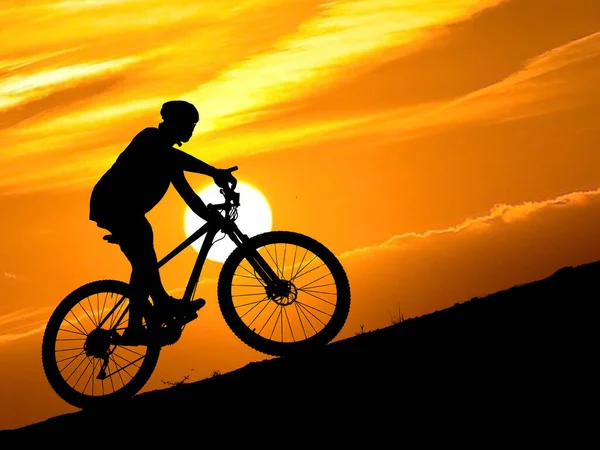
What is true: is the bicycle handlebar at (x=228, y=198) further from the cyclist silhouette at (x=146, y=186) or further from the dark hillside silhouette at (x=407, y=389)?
the dark hillside silhouette at (x=407, y=389)

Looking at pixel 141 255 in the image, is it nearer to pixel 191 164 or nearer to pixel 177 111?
pixel 191 164

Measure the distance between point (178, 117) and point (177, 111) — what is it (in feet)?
0.18

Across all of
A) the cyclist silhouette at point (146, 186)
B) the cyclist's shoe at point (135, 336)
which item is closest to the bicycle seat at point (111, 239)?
the cyclist silhouette at point (146, 186)

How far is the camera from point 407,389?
716 cm

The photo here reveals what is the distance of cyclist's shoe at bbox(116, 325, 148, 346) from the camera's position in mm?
9281

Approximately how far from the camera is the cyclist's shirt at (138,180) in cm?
899

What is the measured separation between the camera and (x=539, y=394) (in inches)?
261

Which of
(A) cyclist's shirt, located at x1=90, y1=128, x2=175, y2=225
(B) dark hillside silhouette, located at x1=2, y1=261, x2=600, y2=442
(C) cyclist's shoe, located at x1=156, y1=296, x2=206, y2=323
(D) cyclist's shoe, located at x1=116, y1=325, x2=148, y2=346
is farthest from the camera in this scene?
(D) cyclist's shoe, located at x1=116, y1=325, x2=148, y2=346

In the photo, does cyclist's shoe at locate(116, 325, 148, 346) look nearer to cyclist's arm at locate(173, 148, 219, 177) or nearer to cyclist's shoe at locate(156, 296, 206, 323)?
cyclist's shoe at locate(156, 296, 206, 323)

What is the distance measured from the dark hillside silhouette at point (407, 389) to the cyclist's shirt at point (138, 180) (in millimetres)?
1714

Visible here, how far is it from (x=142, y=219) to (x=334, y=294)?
187 cm

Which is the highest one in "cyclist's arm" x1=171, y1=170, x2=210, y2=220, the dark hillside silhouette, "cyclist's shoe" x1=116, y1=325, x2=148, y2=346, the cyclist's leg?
"cyclist's arm" x1=171, y1=170, x2=210, y2=220

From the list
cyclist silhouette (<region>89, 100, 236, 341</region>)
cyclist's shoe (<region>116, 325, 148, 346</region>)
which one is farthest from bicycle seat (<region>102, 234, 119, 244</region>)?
cyclist's shoe (<region>116, 325, 148, 346</region>)

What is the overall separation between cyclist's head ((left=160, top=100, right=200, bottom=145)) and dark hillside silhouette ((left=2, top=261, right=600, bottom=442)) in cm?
225
